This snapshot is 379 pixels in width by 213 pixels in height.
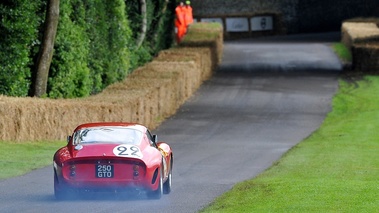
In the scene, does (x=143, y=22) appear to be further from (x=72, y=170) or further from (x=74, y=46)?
(x=72, y=170)

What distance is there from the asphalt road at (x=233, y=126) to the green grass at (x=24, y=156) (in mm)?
404

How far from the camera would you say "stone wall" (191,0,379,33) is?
2815 inches

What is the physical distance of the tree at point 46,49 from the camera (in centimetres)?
3012

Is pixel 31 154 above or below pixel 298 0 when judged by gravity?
above

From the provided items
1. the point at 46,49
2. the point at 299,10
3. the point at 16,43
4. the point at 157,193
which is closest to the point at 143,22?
the point at 46,49

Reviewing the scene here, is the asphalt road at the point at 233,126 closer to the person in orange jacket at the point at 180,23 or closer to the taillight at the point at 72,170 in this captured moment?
the taillight at the point at 72,170

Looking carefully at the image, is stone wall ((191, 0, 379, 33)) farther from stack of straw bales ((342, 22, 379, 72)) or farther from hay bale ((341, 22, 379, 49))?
stack of straw bales ((342, 22, 379, 72))

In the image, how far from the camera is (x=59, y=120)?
83.3 ft

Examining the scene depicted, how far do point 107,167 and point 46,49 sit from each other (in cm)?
1490

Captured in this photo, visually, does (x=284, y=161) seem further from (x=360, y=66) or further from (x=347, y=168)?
(x=360, y=66)

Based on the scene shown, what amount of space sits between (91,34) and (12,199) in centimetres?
2134

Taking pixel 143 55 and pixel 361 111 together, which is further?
pixel 143 55

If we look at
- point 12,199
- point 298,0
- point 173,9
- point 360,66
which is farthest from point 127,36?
point 298,0

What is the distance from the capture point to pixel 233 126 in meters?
32.2
